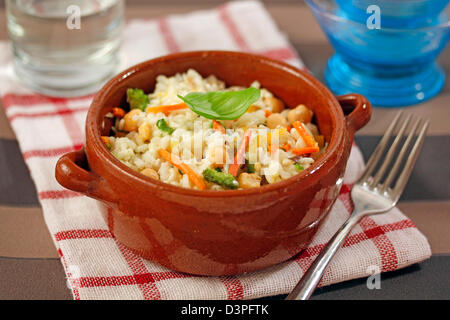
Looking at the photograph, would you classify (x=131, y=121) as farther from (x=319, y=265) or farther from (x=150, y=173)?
(x=319, y=265)

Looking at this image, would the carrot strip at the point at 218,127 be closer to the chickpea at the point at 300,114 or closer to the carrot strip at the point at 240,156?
the carrot strip at the point at 240,156

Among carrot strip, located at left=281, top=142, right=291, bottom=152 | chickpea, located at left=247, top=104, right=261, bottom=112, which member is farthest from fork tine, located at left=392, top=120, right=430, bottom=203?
chickpea, located at left=247, top=104, right=261, bottom=112

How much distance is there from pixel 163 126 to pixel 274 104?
43 centimetres

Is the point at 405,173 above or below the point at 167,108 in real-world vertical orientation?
below

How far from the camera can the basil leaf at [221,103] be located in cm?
178

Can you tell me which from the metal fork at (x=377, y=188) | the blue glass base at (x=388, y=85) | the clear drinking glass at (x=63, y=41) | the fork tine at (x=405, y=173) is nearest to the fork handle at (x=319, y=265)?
the metal fork at (x=377, y=188)

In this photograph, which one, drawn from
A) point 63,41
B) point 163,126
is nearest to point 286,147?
point 163,126

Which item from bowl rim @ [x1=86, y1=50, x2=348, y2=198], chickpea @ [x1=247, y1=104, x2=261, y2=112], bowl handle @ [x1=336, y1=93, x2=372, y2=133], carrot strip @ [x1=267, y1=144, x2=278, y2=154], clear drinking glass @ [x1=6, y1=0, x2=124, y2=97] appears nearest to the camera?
bowl rim @ [x1=86, y1=50, x2=348, y2=198]

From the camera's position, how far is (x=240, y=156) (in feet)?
5.53

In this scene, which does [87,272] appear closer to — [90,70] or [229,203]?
[229,203]

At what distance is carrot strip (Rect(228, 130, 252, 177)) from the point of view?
1.65 metres

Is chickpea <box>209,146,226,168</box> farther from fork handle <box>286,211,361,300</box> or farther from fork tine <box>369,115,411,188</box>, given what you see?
fork tine <box>369,115,411,188</box>

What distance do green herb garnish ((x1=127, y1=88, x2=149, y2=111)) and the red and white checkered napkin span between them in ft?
1.17
